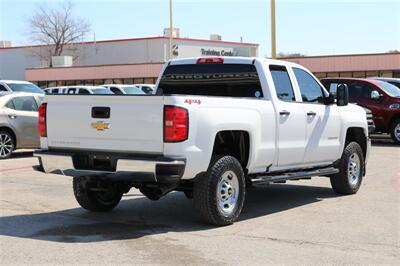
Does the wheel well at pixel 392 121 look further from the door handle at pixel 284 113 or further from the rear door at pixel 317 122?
the door handle at pixel 284 113

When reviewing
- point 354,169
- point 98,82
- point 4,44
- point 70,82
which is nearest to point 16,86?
point 354,169

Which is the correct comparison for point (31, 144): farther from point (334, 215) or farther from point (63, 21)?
point (63, 21)

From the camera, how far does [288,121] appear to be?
8164 mm

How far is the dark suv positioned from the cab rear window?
967 cm

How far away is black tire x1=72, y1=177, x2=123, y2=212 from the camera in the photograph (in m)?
7.96

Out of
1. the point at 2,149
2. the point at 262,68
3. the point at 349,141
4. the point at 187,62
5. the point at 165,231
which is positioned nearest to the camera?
the point at 165,231

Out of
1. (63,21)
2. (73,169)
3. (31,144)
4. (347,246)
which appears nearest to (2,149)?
(31,144)

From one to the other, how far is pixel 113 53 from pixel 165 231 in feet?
208

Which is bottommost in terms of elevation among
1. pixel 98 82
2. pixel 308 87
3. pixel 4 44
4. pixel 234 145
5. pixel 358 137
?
pixel 358 137

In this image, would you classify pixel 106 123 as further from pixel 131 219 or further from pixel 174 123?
pixel 131 219

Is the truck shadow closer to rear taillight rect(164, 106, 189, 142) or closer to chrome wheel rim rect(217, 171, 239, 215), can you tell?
chrome wheel rim rect(217, 171, 239, 215)

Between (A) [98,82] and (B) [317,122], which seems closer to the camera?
(B) [317,122]

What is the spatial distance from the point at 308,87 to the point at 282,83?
732 millimetres

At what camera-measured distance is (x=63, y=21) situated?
84.6 metres
